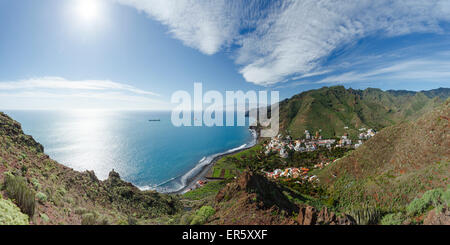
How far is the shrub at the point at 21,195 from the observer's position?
22.6 ft

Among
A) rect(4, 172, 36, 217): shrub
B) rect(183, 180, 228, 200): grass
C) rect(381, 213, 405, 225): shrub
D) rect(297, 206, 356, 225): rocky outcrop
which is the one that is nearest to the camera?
rect(4, 172, 36, 217): shrub

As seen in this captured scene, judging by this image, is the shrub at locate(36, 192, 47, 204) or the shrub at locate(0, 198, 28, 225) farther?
the shrub at locate(36, 192, 47, 204)

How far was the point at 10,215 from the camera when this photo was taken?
5.77 m

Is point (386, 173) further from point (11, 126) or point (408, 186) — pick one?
point (11, 126)

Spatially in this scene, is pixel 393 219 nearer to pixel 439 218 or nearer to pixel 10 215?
pixel 439 218

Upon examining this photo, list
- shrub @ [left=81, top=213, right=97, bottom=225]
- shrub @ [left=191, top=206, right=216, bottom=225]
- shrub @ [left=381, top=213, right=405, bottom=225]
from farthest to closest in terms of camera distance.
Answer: shrub @ [left=381, top=213, right=405, bottom=225] < shrub @ [left=191, top=206, right=216, bottom=225] < shrub @ [left=81, top=213, right=97, bottom=225]

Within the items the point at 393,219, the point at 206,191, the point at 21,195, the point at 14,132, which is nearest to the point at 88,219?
the point at 21,195

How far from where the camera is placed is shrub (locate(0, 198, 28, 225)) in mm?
5484

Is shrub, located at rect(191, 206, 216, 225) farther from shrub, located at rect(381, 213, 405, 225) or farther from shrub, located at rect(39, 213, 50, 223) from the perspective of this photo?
shrub, located at rect(381, 213, 405, 225)

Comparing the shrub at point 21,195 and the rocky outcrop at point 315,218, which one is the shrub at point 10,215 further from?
the rocky outcrop at point 315,218

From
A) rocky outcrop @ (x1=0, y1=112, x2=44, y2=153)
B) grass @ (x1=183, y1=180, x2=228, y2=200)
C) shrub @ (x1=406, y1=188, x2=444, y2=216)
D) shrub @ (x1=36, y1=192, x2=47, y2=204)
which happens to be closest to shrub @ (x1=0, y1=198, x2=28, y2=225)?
shrub @ (x1=36, y1=192, x2=47, y2=204)

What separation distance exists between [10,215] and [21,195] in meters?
1.89


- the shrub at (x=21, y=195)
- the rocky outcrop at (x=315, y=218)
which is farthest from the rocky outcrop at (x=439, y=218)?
the shrub at (x=21, y=195)

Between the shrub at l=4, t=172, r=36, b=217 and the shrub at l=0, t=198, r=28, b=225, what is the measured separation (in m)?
0.38
